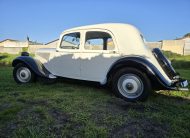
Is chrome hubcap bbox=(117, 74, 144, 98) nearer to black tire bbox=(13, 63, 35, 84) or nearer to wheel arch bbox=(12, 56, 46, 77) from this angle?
wheel arch bbox=(12, 56, 46, 77)

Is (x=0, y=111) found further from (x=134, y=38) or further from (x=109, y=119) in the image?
(x=134, y=38)

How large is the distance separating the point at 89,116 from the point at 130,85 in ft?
5.18

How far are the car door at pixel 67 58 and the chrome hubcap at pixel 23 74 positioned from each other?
0.74 meters

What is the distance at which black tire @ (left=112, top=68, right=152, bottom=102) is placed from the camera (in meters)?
4.74

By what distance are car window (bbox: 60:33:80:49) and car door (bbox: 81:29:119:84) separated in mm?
279

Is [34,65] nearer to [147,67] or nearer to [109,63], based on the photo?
[109,63]

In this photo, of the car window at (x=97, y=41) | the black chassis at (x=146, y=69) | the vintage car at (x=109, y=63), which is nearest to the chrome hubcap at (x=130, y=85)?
the vintage car at (x=109, y=63)

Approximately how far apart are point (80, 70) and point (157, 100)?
2.10 meters

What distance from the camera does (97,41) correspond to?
5.90 meters

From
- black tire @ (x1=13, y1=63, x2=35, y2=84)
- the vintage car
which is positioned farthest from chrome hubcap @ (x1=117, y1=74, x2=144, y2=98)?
black tire @ (x1=13, y1=63, x2=35, y2=84)

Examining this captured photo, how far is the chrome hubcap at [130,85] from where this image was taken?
485 cm

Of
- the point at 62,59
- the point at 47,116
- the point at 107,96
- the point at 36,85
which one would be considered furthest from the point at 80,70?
the point at 47,116

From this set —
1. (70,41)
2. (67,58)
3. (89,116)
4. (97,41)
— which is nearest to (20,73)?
(67,58)

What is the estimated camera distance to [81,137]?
293 centimetres
